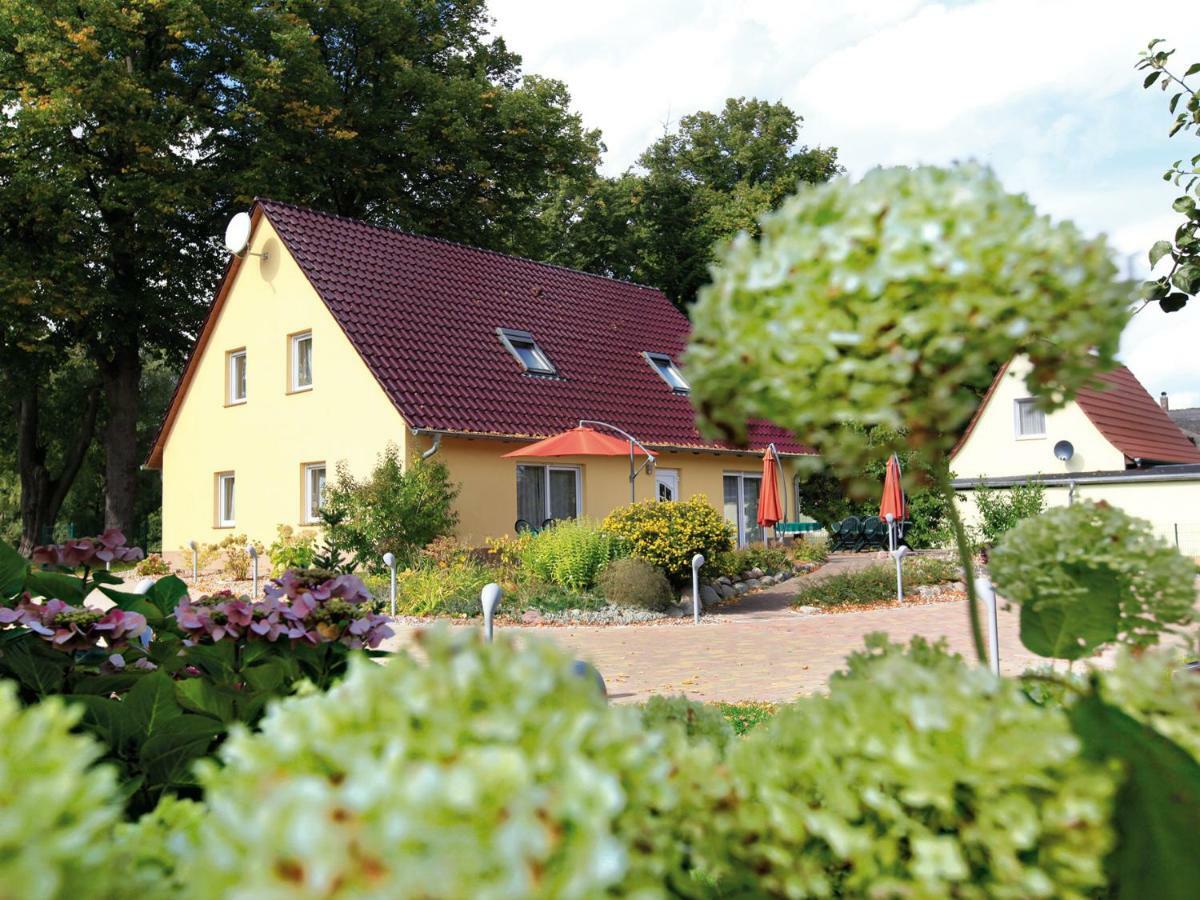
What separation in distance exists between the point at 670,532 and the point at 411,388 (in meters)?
6.00

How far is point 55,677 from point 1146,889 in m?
2.74

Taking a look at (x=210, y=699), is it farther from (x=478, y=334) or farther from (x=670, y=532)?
(x=478, y=334)

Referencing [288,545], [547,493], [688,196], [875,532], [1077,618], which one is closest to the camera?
[1077,618]

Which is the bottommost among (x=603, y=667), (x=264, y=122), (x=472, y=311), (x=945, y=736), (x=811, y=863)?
(x=603, y=667)

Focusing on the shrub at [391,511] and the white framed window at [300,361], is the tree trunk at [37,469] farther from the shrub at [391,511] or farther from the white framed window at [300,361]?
the shrub at [391,511]

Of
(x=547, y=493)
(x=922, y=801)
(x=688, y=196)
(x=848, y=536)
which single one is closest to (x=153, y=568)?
(x=547, y=493)

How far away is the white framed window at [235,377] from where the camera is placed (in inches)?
906

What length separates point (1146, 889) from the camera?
1258 mm

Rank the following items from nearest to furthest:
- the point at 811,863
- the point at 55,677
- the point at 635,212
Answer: the point at 811,863
the point at 55,677
the point at 635,212

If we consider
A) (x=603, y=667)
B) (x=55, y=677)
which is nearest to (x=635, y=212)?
(x=603, y=667)

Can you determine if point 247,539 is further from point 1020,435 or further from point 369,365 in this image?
point 1020,435

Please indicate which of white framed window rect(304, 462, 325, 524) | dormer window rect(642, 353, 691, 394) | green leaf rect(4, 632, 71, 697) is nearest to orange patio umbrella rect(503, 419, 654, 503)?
white framed window rect(304, 462, 325, 524)

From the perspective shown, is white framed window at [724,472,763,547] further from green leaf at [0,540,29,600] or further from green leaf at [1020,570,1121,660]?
green leaf at [1020,570,1121,660]

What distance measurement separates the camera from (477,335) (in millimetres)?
21281
